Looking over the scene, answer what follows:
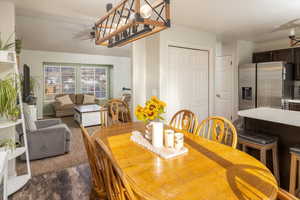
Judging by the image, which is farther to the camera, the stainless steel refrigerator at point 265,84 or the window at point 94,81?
the window at point 94,81

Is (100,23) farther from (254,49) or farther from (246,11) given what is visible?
(254,49)

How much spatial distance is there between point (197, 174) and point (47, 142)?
285cm

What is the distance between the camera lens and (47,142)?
3.05m

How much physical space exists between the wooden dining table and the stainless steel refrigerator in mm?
3334

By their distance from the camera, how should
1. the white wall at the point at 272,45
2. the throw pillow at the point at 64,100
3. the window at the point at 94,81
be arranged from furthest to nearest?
1. the window at the point at 94,81
2. the throw pillow at the point at 64,100
3. the white wall at the point at 272,45

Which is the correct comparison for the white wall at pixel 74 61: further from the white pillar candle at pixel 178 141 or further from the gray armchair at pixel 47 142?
the white pillar candle at pixel 178 141

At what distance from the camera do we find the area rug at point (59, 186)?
2027mm

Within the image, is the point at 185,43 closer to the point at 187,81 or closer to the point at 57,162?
the point at 187,81

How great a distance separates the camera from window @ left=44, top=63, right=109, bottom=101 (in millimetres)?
7012

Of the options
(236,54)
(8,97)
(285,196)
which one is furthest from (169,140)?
(236,54)

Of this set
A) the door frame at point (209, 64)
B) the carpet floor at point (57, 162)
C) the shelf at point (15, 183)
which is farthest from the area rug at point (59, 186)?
the door frame at point (209, 64)

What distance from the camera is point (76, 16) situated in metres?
2.89

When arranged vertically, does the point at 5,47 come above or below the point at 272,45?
below

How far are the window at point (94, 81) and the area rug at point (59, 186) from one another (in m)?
5.63
